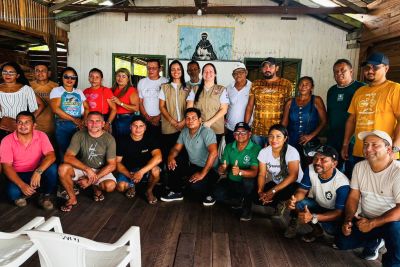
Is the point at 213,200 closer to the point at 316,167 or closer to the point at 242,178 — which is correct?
the point at 242,178

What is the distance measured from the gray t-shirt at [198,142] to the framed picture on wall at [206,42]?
4723 millimetres

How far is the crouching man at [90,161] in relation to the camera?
3.40 meters

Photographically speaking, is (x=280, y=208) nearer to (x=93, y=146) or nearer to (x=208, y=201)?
(x=208, y=201)

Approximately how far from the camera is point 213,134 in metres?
3.61

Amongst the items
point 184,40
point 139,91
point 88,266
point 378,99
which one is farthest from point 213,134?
point 184,40

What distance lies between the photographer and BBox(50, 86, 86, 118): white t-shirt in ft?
12.6

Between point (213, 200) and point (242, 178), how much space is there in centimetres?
53

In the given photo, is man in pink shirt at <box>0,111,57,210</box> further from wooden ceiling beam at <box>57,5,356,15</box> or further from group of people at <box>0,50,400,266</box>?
wooden ceiling beam at <box>57,5,356,15</box>

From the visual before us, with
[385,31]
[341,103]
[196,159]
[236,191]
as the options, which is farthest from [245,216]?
[385,31]

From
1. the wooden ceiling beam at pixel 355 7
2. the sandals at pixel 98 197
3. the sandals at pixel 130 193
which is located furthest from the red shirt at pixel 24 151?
the wooden ceiling beam at pixel 355 7

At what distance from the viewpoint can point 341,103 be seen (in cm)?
338

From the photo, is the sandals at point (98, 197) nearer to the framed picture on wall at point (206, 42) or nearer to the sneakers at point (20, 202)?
the sneakers at point (20, 202)

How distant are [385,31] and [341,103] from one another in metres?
3.50

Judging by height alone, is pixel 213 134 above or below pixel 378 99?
below
